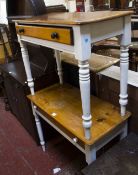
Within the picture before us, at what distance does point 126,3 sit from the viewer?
9.71ft

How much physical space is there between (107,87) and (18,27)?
76 cm

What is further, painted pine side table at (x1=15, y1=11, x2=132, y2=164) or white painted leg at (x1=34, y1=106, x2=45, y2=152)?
white painted leg at (x1=34, y1=106, x2=45, y2=152)

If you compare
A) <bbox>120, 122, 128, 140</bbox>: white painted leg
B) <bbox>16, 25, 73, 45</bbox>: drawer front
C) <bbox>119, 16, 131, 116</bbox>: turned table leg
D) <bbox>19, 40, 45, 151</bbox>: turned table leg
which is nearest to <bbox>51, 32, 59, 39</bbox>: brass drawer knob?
<bbox>16, 25, 73, 45</bbox>: drawer front

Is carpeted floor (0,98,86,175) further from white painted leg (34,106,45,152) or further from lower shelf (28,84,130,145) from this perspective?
lower shelf (28,84,130,145)

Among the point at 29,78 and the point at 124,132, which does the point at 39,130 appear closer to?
the point at 29,78

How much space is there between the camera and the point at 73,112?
53.0 inches

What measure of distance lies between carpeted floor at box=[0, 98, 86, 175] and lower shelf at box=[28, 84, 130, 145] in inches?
20.6

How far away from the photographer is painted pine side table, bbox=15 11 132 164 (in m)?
0.89

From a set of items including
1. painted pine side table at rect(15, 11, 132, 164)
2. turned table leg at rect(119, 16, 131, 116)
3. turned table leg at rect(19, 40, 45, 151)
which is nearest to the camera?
painted pine side table at rect(15, 11, 132, 164)

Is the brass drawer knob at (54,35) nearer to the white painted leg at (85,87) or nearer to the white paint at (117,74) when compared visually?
the white painted leg at (85,87)

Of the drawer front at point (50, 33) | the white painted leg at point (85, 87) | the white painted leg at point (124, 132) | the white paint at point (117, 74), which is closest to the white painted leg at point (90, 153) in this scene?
the white painted leg at point (85, 87)

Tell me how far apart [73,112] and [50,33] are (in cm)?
57

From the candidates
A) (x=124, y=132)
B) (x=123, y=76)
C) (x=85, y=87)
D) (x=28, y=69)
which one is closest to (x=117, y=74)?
(x=123, y=76)

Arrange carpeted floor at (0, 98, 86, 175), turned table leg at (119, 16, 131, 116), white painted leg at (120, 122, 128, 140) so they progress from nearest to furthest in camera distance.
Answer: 1. turned table leg at (119, 16, 131, 116)
2. white painted leg at (120, 122, 128, 140)
3. carpeted floor at (0, 98, 86, 175)
